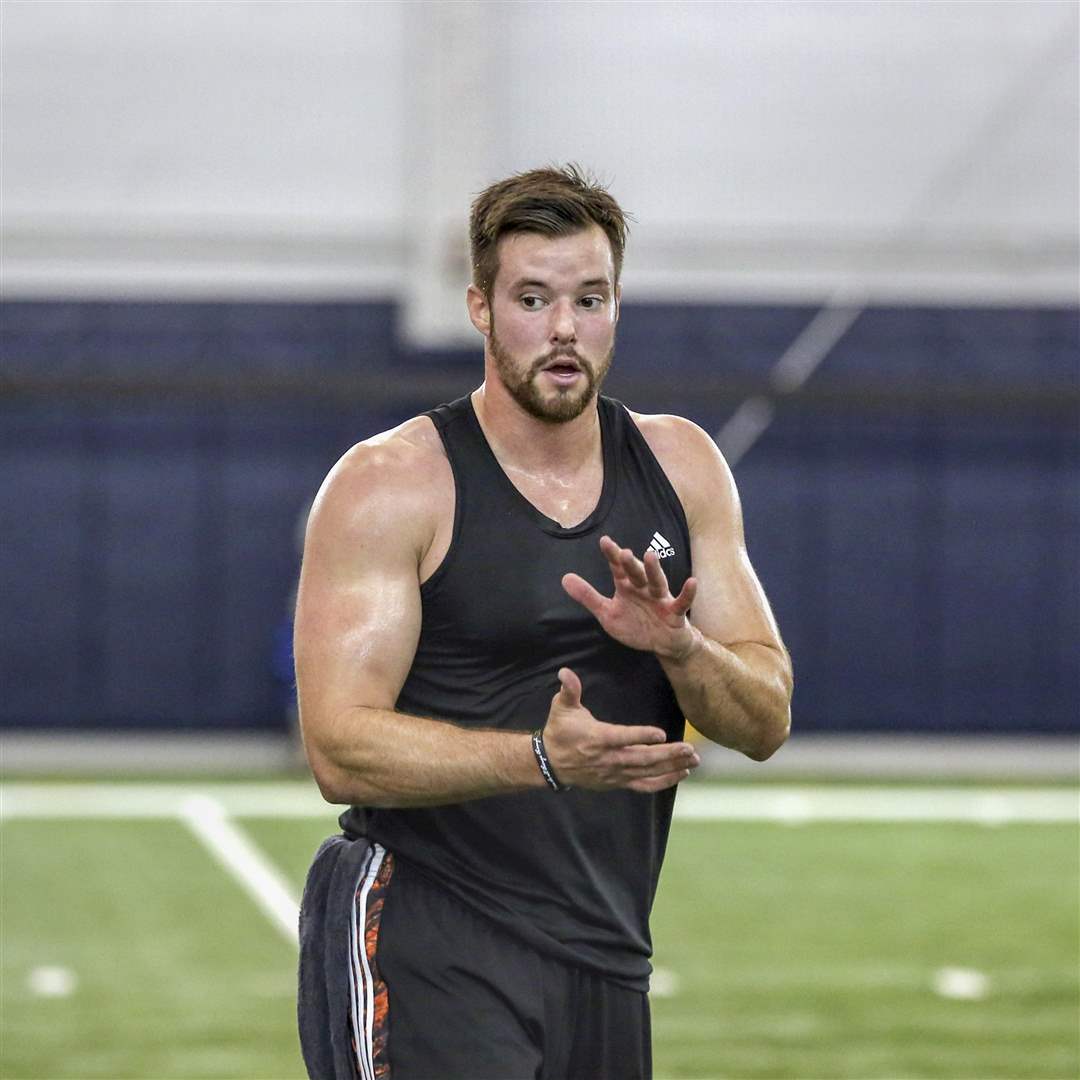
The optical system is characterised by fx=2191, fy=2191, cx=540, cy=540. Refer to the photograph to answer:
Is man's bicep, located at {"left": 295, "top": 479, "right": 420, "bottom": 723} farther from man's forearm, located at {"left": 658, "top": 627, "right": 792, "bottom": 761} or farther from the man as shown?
man's forearm, located at {"left": 658, "top": 627, "right": 792, "bottom": 761}

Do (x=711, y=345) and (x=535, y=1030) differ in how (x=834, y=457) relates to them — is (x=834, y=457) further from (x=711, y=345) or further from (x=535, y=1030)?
(x=535, y=1030)

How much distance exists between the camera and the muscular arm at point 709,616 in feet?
10.5

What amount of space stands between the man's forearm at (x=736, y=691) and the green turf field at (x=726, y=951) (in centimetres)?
342

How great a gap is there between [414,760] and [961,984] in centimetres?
520

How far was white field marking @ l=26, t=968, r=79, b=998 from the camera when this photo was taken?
774 cm

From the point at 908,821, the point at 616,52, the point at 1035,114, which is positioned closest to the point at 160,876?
the point at 908,821

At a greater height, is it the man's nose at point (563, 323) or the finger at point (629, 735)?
the man's nose at point (563, 323)

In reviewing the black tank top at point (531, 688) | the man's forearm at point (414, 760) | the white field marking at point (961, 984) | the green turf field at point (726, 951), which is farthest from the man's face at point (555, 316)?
the white field marking at point (961, 984)

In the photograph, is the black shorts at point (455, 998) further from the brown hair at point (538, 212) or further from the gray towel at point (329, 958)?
the brown hair at point (538, 212)

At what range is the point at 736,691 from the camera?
3.42 metres

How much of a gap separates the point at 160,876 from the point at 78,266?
6.33 m

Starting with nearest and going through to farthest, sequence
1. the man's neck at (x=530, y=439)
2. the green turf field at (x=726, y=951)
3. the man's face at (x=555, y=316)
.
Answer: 1. the man's face at (x=555, y=316)
2. the man's neck at (x=530, y=439)
3. the green turf field at (x=726, y=951)

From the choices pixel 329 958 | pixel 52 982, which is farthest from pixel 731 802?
pixel 329 958

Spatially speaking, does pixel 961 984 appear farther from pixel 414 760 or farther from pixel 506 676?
pixel 414 760
